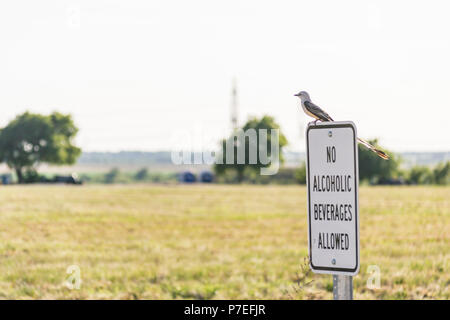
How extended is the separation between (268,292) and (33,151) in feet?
274

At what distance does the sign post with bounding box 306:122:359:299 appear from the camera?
3746 mm

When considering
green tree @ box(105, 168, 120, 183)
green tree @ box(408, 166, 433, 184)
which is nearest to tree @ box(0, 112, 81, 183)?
green tree @ box(105, 168, 120, 183)

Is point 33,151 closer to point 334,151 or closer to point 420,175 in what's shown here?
point 420,175

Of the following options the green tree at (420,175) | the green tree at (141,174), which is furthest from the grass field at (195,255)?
the green tree at (141,174)

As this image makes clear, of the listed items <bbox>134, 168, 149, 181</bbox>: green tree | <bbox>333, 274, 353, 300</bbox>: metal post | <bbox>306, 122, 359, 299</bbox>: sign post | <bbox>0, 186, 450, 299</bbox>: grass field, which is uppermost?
<bbox>306, 122, 359, 299</bbox>: sign post

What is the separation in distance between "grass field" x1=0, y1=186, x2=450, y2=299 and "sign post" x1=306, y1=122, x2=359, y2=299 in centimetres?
80

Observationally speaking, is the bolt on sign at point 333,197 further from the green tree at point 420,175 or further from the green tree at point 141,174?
the green tree at point 141,174

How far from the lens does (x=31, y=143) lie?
86250 millimetres

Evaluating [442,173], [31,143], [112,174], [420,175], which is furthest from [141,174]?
[442,173]

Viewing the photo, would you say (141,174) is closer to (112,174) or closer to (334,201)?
(112,174)

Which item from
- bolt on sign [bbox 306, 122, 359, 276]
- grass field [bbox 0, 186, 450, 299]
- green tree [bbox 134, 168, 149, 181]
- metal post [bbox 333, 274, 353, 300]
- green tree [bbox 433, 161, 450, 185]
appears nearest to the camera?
bolt on sign [bbox 306, 122, 359, 276]

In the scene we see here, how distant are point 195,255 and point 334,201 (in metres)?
10.00

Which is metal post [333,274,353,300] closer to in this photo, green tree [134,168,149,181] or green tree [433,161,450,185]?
green tree [433,161,450,185]
